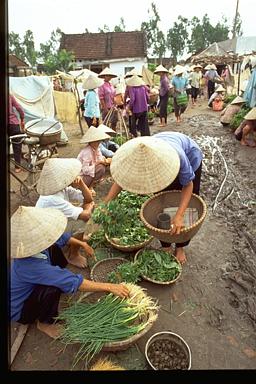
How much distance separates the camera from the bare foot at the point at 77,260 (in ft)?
11.3

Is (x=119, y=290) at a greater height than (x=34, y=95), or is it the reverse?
(x=34, y=95)

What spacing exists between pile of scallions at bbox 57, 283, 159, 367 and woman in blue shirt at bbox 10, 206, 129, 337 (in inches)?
4.3

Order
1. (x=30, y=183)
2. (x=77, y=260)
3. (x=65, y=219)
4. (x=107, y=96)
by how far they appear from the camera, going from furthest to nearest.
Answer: (x=107, y=96) < (x=30, y=183) < (x=77, y=260) < (x=65, y=219)

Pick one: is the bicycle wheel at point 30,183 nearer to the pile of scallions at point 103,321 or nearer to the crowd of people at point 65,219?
the crowd of people at point 65,219

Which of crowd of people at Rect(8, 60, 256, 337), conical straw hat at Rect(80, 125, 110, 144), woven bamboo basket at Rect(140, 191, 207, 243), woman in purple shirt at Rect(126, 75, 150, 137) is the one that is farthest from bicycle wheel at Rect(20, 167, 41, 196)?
woman in purple shirt at Rect(126, 75, 150, 137)

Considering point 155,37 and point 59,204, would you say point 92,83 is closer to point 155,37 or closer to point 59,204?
point 59,204

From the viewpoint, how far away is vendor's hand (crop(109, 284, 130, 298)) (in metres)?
2.43

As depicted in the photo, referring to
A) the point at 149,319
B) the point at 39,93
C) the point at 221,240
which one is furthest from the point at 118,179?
the point at 39,93

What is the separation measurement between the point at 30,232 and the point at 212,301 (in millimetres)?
1876

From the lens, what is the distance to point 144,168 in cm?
241

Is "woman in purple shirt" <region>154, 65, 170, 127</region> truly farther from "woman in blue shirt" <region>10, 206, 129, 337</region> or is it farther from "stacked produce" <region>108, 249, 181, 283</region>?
"woman in blue shirt" <region>10, 206, 129, 337</region>

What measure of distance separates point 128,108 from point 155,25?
34620 millimetres

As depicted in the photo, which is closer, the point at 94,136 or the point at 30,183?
the point at 94,136

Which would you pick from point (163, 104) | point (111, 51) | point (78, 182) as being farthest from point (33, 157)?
point (111, 51)
